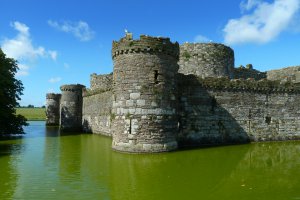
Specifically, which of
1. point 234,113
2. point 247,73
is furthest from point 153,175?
point 247,73

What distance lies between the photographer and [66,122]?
121 ft

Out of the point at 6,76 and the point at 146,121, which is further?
the point at 6,76

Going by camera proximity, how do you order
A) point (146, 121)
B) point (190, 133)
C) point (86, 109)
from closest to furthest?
point (146, 121) → point (190, 133) → point (86, 109)

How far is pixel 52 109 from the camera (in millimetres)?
50281

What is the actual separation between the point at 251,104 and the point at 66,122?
22910mm

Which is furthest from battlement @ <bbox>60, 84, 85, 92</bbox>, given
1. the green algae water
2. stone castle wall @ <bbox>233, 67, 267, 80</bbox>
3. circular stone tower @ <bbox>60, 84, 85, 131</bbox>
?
the green algae water

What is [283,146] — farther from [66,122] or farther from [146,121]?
[66,122]

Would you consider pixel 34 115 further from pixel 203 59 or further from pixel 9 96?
pixel 203 59

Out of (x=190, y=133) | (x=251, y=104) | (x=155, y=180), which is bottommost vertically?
(x=155, y=180)

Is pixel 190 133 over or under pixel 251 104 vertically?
under

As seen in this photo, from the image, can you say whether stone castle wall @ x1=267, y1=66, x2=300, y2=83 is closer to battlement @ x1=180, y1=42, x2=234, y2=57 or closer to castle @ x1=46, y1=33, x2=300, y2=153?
castle @ x1=46, y1=33, x2=300, y2=153

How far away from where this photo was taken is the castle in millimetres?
16094

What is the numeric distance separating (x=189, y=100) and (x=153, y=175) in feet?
26.9

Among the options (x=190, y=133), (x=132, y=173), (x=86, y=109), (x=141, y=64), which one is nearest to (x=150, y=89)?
(x=141, y=64)
